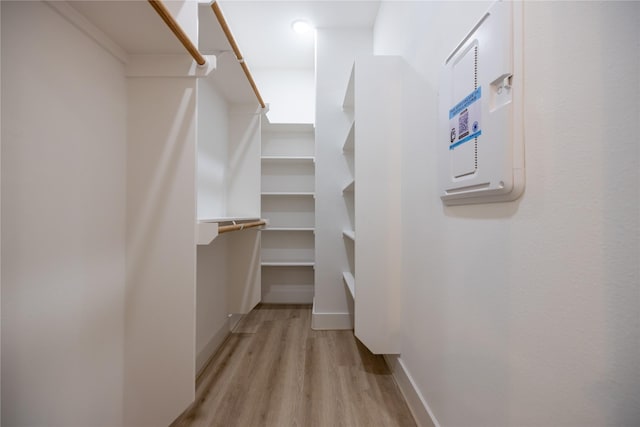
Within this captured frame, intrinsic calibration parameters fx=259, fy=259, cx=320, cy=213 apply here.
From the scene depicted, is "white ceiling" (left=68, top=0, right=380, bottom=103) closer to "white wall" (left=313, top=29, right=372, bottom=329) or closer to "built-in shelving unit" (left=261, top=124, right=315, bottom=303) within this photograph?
"white wall" (left=313, top=29, right=372, bottom=329)

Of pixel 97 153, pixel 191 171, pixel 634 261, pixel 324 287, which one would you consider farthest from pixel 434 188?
pixel 324 287

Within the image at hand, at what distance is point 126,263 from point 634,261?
4.58 ft

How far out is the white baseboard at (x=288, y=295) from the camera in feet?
9.42

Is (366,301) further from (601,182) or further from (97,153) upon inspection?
(97,153)

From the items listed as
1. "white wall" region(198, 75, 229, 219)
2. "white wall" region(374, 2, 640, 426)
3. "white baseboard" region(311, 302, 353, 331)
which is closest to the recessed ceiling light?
"white wall" region(198, 75, 229, 219)

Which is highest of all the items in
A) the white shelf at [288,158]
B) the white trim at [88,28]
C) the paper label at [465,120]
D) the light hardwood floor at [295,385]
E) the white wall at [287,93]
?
the white wall at [287,93]

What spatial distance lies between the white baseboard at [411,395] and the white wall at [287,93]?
253 cm

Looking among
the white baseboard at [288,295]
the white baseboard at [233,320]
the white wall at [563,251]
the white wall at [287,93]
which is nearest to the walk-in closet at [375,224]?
the white wall at [563,251]

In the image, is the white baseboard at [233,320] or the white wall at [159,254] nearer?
the white wall at [159,254]

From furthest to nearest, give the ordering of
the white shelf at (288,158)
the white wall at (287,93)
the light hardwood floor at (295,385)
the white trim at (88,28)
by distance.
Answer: the white wall at (287,93) < the white shelf at (288,158) < the light hardwood floor at (295,385) < the white trim at (88,28)

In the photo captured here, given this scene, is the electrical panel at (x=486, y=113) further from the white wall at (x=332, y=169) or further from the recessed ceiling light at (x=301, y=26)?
the recessed ceiling light at (x=301, y=26)

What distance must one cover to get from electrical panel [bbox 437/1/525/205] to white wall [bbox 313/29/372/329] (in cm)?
138

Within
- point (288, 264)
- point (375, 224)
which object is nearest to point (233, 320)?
point (288, 264)

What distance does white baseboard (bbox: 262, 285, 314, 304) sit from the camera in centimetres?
287
